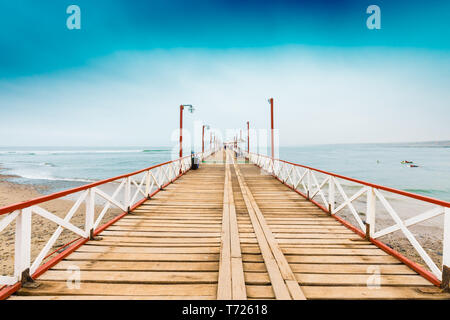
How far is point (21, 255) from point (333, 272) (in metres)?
3.91

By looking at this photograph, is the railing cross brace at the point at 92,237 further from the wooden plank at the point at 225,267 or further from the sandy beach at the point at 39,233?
the sandy beach at the point at 39,233

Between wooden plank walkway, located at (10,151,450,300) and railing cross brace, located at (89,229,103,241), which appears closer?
wooden plank walkway, located at (10,151,450,300)

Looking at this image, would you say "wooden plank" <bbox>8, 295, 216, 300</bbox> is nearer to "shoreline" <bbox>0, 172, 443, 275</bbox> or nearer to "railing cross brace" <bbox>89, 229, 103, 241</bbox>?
"railing cross brace" <bbox>89, 229, 103, 241</bbox>

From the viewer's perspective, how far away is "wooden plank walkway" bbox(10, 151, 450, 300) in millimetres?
2234

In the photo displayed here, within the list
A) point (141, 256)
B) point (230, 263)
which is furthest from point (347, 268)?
point (141, 256)

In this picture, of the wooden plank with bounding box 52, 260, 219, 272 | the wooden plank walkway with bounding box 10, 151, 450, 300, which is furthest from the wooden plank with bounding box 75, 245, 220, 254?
the wooden plank with bounding box 52, 260, 219, 272

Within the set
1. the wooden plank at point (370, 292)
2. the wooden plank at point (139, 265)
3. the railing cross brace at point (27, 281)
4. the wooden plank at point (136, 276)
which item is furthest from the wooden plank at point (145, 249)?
the wooden plank at point (370, 292)

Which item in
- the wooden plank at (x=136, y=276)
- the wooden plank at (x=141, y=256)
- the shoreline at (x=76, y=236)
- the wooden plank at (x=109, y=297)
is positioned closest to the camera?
the wooden plank at (x=109, y=297)

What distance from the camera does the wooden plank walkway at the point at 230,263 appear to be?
7.33ft
